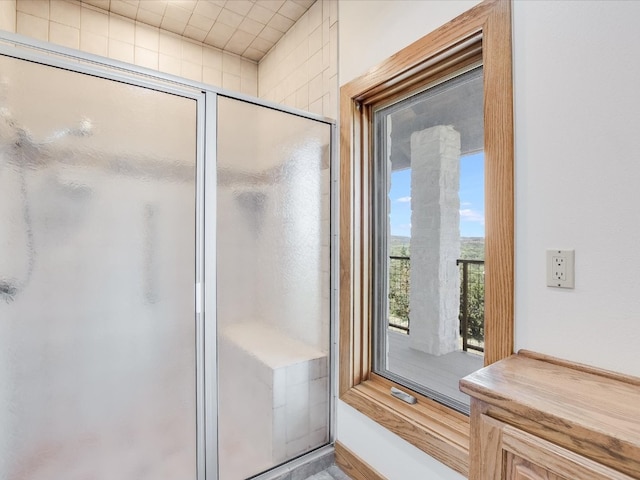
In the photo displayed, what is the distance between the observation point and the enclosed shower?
3.47ft

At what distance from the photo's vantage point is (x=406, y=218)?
5.37ft

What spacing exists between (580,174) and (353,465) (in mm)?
1556

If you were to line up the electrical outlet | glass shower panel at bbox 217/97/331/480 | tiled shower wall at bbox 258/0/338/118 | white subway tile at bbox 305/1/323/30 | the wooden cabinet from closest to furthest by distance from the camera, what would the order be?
the wooden cabinet
the electrical outlet
glass shower panel at bbox 217/97/331/480
tiled shower wall at bbox 258/0/338/118
white subway tile at bbox 305/1/323/30

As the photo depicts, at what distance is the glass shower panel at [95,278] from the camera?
1.05 m

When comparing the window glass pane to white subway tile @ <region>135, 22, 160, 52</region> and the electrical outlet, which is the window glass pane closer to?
the electrical outlet

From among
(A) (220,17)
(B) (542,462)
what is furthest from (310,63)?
(B) (542,462)

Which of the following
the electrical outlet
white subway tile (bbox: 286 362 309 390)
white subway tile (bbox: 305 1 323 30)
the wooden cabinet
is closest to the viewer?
the wooden cabinet

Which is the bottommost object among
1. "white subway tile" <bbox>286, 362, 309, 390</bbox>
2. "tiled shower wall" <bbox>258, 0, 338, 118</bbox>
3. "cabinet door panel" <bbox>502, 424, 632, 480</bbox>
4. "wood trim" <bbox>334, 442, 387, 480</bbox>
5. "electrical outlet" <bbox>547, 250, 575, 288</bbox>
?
"wood trim" <bbox>334, 442, 387, 480</bbox>

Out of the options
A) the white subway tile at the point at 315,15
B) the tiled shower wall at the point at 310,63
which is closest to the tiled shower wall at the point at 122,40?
the tiled shower wall at the point at 310,63

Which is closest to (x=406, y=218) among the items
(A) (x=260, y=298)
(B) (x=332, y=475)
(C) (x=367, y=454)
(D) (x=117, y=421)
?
(A) (x=260, y=298)

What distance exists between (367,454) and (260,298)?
89 centimetres

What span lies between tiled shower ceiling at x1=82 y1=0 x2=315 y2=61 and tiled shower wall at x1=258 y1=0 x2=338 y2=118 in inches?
3.4

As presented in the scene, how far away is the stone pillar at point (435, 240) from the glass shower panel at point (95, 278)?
3.35 feet

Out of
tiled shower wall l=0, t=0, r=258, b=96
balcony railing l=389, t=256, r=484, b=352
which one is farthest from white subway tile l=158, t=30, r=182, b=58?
balcony railing l=389, t=256, r=484, b=352
